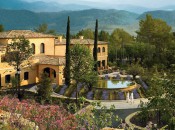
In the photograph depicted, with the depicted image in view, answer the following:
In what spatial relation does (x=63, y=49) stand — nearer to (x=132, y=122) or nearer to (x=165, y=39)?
(x=165, y=39)

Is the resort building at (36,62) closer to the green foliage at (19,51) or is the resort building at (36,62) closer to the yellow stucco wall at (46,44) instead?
the yellow stucco wall at (46,44)

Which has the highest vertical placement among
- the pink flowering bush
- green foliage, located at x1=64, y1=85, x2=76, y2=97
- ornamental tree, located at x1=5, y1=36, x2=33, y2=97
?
ornamental tree, located at x1=5, y1=36, x2=33, y2=97

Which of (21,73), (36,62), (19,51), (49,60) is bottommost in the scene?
(21,73)

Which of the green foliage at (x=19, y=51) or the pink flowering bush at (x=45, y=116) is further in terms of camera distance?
the green foliage at (x=19, y=51)

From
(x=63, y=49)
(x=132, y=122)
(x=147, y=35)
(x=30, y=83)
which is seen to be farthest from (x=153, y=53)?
(x=132, y=122)

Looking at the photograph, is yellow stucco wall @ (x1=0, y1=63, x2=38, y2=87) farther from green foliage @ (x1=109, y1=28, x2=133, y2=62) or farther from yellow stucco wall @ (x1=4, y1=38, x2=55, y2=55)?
green foliage @ (x1=109, y1=28, x2=133, y2=62)

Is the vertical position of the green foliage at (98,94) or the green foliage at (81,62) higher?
the green foliage at (81,62)

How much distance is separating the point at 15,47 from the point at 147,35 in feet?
136

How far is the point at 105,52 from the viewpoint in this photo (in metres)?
57.1

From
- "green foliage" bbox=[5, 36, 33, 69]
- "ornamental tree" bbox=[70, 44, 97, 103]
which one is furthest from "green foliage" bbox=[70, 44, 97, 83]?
"green foliage" bbox=[5, 36, 33, 69]

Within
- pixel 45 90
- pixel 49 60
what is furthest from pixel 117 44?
pixel 45 90

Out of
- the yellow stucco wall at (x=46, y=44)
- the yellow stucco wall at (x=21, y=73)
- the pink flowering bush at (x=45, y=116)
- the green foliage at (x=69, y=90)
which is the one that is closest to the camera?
the pink flowering bush at (x=45, y=116)

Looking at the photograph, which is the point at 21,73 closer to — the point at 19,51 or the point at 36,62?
the point at 36,62

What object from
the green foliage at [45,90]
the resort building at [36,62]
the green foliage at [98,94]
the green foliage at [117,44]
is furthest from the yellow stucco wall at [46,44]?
the green foliage at [117,44]
